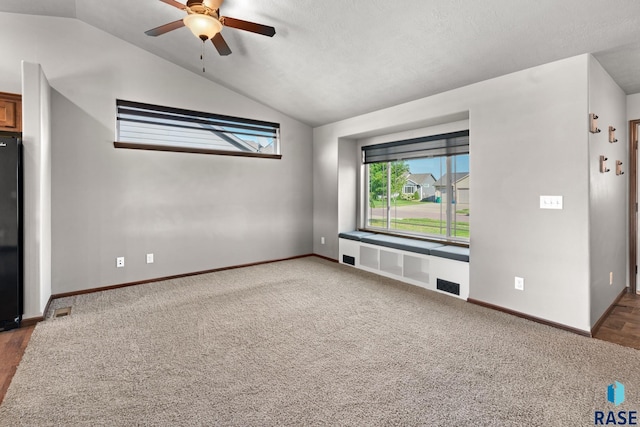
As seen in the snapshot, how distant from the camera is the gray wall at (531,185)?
2723 mm

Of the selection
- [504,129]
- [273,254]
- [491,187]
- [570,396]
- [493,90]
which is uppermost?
[493,90]

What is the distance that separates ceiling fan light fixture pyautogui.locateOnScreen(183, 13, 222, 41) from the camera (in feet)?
7.97

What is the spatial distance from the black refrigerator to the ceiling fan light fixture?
6.16 ft

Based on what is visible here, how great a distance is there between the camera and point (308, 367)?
7.34ft

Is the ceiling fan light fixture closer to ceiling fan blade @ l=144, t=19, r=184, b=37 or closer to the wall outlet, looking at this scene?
ceiling fan blade @ l=144, t=19, r=184, b=37

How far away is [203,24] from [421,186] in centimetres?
340

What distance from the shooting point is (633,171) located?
12.2ft

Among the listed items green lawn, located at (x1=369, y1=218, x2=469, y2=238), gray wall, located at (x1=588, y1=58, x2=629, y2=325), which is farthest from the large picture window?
gray wall, located at (x1=588, y1=58, x2=629, y2=325)

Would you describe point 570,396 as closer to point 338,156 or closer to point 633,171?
point 633,171

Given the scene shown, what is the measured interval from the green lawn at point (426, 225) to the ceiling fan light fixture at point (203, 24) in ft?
11.4

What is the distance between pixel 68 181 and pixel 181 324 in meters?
2.28

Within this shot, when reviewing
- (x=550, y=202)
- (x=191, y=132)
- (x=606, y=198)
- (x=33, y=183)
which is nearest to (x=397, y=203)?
(x=550, y=202)

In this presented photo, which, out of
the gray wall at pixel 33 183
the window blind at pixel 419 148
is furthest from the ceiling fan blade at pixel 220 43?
the window blind at pixel 419 148

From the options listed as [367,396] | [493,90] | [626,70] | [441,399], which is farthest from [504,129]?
[367,396]
